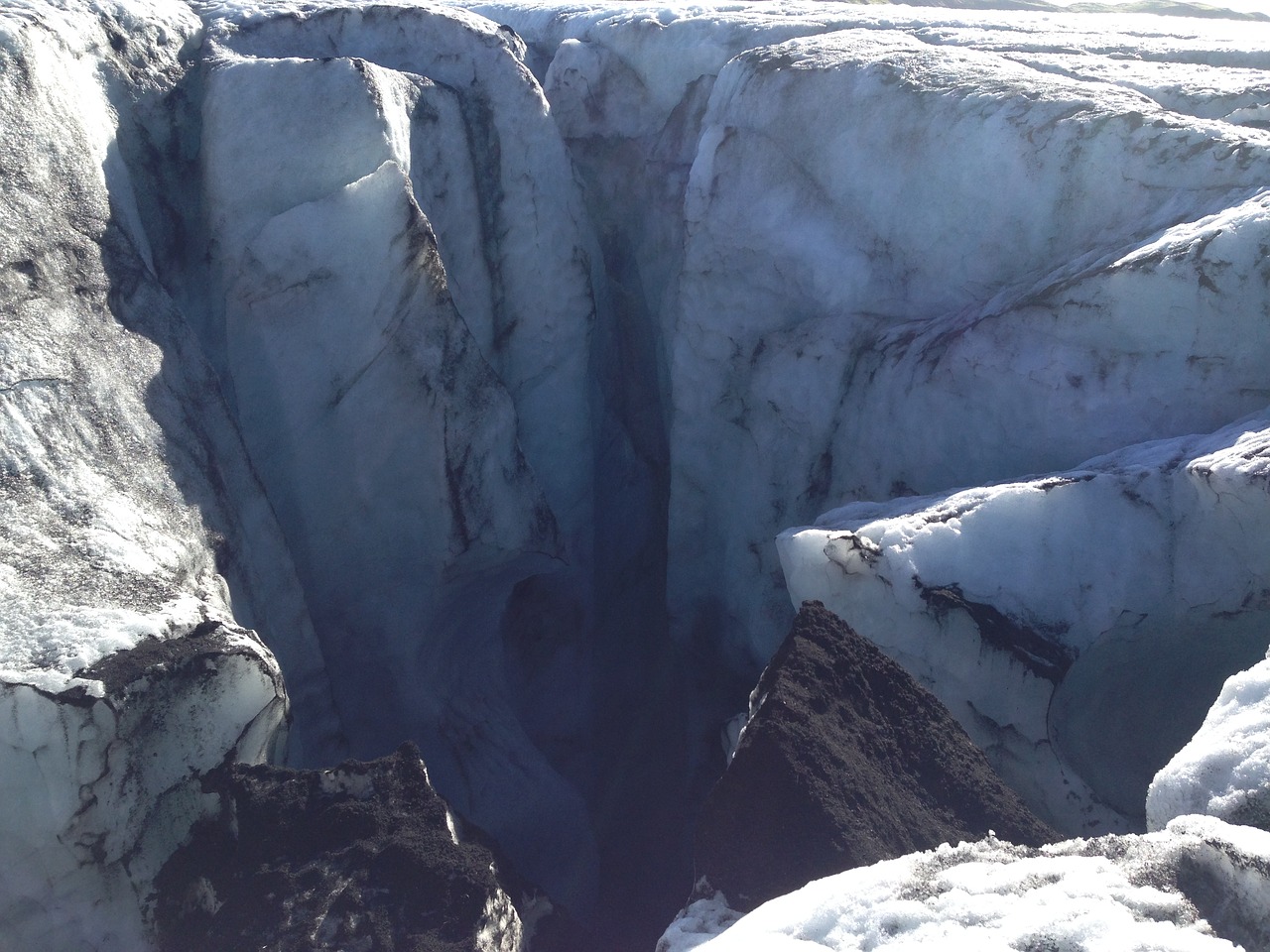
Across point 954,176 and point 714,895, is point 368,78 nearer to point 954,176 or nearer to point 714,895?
point 954,176

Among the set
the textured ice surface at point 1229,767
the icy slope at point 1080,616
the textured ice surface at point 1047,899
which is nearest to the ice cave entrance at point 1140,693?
the icy slope at point 1080,616

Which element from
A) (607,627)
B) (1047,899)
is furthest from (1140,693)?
(607,627)

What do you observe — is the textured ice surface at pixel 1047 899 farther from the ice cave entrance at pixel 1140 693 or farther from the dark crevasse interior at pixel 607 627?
the dark crevasse interior at pixel 607 627

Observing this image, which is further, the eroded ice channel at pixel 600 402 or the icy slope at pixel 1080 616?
the icy slope at pixel 1080 616

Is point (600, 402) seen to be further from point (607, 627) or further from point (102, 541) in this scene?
point (102, 541)

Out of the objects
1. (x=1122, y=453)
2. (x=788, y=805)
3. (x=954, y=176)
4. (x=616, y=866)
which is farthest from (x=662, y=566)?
(x=788, y=805)
